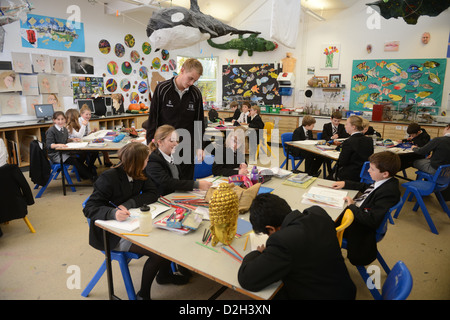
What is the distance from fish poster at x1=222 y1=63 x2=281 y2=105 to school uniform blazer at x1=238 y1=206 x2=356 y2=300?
25.2 ft

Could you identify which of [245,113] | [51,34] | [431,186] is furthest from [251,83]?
[431,186]

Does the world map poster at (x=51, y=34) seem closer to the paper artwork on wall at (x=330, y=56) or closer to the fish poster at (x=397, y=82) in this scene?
the paper artwork on wall at (x=330, y=56)

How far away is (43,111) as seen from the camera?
5875 millimetres

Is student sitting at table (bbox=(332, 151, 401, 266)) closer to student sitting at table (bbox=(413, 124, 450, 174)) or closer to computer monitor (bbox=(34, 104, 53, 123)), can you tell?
student sitting at table (bbox=(413, 124, 450, 174))

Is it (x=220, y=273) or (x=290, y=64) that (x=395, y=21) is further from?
(x=220, y=273)

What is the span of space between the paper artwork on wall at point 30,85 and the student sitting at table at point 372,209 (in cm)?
589

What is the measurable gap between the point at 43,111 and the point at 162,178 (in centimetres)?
467

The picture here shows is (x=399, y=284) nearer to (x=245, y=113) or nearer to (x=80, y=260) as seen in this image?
(x=80, y=260)

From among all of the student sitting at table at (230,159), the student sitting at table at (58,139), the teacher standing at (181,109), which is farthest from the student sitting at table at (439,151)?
the student sitting at table at (58,139)

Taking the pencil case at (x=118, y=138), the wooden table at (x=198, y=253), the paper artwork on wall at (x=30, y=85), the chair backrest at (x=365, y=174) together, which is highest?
the paper artwork on wall at (x=30, y=85)

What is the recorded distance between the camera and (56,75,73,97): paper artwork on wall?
6207 millimetres

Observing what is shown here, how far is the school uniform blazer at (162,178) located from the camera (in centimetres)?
234

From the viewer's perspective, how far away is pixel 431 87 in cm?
687
